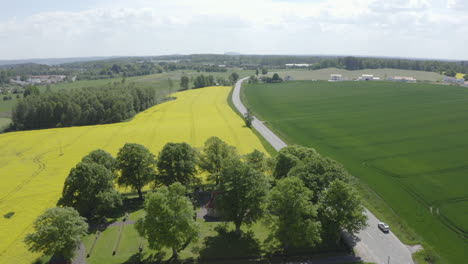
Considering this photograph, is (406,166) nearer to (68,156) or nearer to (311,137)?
(311,137)

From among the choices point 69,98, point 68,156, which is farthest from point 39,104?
point 68,156

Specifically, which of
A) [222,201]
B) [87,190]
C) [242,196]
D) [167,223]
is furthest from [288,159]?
[87,190]

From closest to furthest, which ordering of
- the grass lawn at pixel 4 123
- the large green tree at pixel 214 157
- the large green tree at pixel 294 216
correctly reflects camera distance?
the large green tree at pixel 294 216
the large green tree at pixel 214 157
the grass lawn at pixel 4 123

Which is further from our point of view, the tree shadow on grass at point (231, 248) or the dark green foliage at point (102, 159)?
the dark green foliage at point (102, 159)

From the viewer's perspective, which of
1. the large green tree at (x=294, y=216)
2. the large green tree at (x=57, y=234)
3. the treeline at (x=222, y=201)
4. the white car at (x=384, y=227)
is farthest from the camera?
the white car at (x=384, y=227)

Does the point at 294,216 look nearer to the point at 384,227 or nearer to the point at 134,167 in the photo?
the point at 384,227

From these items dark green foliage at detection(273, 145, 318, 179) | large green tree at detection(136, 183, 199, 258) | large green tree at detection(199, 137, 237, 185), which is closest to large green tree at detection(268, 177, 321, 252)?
large green tree at detection(136, 183, 199, 258)

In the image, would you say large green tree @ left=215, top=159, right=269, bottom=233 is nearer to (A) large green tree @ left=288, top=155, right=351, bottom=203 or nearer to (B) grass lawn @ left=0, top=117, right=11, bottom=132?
(A) large green tree @ left=288, top=155, right=351, bottom=203

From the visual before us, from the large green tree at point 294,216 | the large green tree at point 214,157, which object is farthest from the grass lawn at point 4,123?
the large green tree at point 294,216

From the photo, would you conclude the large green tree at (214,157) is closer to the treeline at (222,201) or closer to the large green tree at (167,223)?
the treeline at (222,201)
